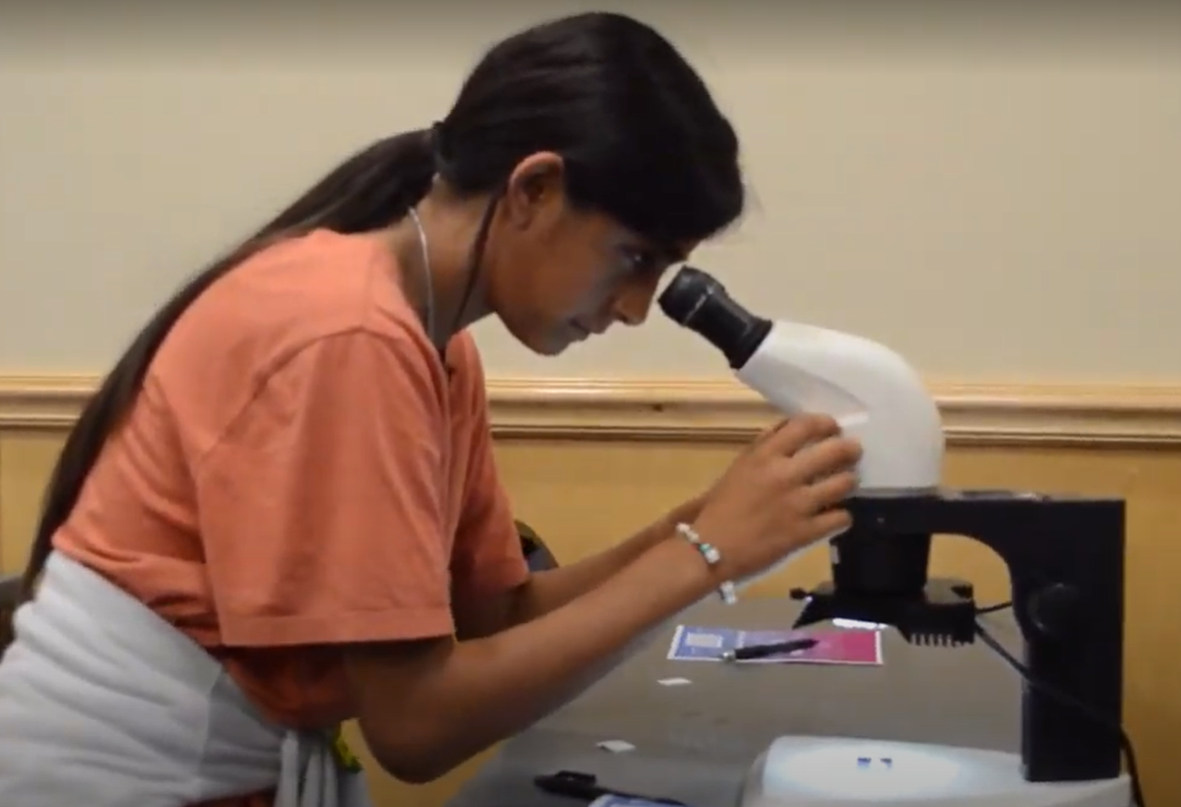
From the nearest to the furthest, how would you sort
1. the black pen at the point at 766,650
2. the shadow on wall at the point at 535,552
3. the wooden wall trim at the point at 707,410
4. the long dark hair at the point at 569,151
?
the long dark hair at the point at 569,151 → the black pen at the point at 766,650 → the shadow on wall at the point at 535,552 → the wooden wall trim at the point at 707,410

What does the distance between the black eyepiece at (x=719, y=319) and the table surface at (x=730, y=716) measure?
30 centimetres

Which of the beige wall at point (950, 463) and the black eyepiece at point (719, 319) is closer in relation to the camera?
the black eyepiece at point (719, 319)

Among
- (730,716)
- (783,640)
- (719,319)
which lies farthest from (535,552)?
(719,319)

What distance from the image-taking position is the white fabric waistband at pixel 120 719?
2.87ft

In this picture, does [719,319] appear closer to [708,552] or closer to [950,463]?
[708,552]

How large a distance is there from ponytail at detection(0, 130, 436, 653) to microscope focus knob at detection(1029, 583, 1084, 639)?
1.74 ft

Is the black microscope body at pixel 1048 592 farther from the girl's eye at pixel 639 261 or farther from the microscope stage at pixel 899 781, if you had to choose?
the girl's eye at pixel 639 261

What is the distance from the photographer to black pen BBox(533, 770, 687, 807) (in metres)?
0.92

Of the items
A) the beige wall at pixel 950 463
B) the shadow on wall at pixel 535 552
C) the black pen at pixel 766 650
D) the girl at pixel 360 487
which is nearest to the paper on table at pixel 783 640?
the black pen at pixel 766 650

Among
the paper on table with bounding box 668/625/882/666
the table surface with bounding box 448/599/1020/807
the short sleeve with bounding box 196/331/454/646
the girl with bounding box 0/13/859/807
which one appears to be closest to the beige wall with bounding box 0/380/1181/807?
the paper on table with bounding box 668/625/882/666

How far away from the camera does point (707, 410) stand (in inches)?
73.6

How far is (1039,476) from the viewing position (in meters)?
1.81

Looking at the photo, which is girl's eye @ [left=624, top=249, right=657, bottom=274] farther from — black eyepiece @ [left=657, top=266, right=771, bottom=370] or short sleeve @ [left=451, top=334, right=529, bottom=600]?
short sleeve @ [left=451, top=334, right=529, bottom=600]

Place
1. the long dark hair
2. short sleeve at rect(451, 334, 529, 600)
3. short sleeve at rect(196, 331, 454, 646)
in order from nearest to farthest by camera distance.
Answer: short sleeve at rect(196, 331, 454, 646) → the long dark hair → short sleeve at rect(451, 334, 529, 600)
